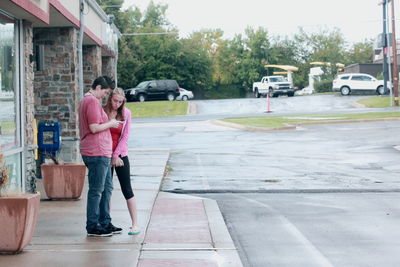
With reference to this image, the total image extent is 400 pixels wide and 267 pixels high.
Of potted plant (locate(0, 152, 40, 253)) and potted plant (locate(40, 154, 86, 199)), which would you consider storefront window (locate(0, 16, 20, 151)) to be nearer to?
potted plant (locate(40, 154, 86, 199))

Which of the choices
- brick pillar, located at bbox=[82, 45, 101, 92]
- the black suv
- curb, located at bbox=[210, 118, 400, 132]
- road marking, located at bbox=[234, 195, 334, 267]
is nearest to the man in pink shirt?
road marking, located at bbox=[234, 195, 334, 267]

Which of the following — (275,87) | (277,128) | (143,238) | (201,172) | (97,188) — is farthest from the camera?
(275,87)

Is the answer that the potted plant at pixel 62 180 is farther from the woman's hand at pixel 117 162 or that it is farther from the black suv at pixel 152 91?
the black suv at pixel 152 91

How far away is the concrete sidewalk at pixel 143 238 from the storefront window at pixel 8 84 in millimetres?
1179

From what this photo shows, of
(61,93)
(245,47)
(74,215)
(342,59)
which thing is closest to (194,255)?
(74,215)

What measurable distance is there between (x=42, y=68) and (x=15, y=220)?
7.03 metres

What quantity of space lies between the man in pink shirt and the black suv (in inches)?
1837

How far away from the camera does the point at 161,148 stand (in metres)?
21.9

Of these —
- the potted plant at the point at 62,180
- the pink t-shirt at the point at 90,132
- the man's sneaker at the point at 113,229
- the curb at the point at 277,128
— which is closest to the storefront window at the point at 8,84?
the potted plant at the point at 62,180

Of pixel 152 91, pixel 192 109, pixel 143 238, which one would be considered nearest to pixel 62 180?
pixel 143 238

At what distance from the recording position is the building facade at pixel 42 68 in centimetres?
1115

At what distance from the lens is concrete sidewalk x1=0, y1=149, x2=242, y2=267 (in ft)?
23.4

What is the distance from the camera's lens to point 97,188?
8.12 metres

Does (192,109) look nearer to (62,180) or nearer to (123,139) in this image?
(62,180)
